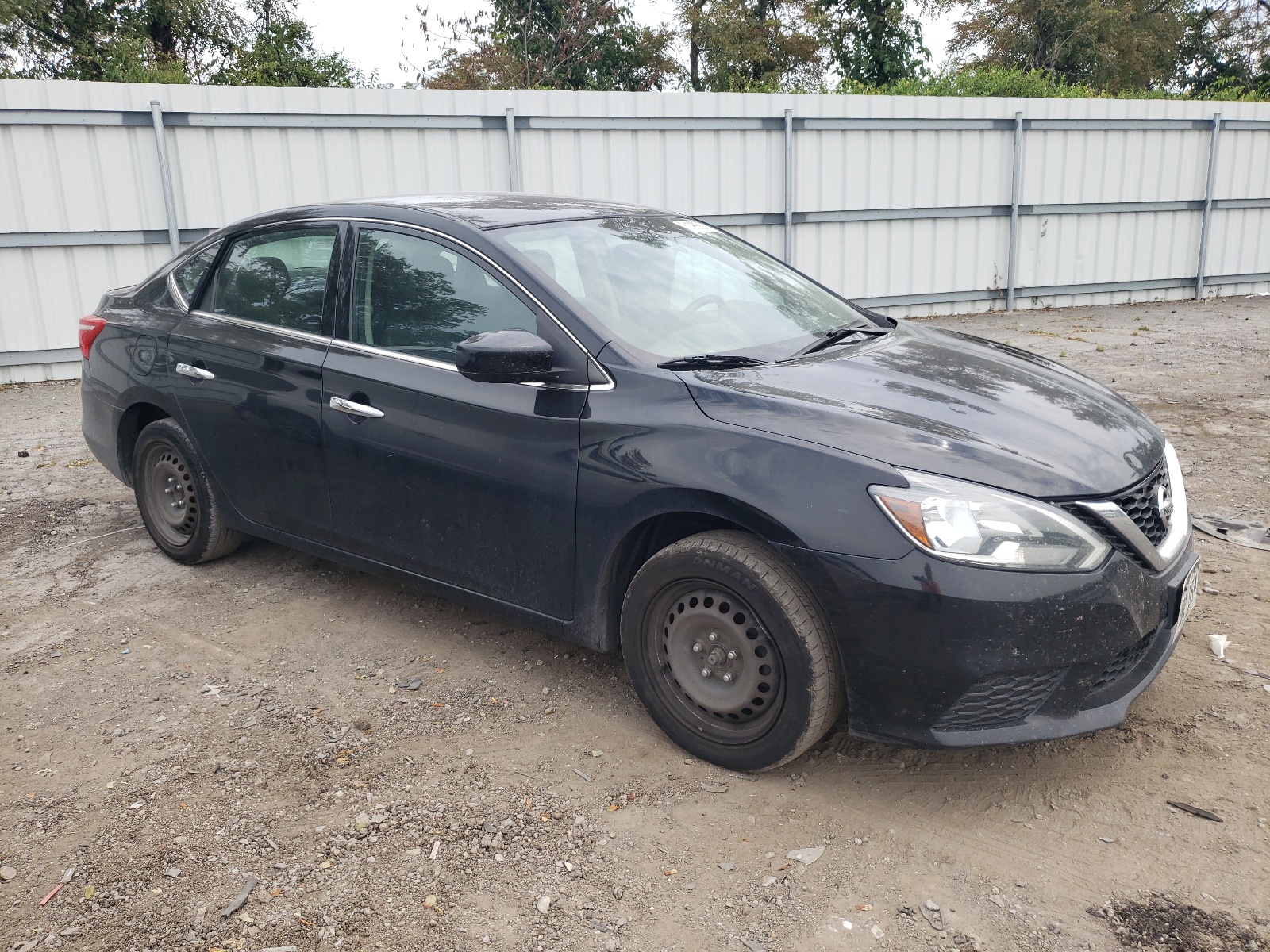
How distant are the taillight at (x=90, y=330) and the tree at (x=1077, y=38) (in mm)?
29081

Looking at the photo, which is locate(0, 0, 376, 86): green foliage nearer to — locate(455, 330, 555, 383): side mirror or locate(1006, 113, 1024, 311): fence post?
locate(1006, 113, 1024, 311): fence post

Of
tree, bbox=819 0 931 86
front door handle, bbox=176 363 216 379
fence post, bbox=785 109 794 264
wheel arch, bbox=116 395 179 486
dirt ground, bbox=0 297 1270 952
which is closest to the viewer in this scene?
dirt ground, bbox=0 297 1270 952

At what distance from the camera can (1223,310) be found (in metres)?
13.2

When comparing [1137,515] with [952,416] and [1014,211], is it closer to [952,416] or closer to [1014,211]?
[952,416]

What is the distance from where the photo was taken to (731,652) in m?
2.99

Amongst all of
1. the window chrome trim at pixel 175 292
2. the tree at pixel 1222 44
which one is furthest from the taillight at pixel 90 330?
the tree at pixel 1222 44

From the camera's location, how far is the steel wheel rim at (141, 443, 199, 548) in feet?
15.4

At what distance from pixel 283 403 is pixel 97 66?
82.2 ft

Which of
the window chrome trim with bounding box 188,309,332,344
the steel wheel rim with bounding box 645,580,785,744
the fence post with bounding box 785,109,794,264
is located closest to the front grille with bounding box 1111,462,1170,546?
the steel wheel rim with bounding box 645,580,785,744

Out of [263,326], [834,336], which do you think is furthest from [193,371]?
[834,336]

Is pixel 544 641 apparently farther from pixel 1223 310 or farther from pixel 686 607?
pixel 1223 310

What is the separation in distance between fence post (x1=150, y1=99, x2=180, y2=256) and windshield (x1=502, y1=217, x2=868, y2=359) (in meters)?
7.16

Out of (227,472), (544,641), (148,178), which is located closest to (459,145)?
(148,178)

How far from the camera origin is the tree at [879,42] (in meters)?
26.8
